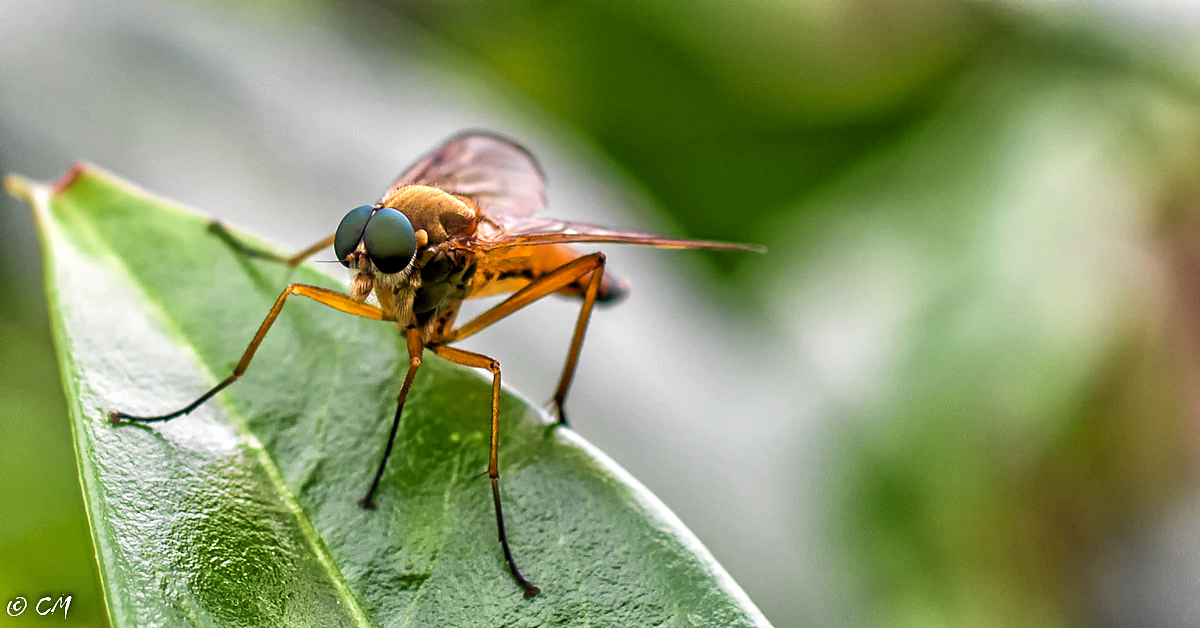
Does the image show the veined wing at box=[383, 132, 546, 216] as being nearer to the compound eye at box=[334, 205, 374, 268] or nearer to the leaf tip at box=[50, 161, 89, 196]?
the compound eye at box=[334, 205, 374, 268]

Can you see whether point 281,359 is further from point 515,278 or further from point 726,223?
point 726,223

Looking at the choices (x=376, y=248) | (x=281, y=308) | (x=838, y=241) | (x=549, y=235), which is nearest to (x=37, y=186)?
(x=281, y=308)

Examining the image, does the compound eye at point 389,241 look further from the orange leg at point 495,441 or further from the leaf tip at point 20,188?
the leaf tip at point 20,188

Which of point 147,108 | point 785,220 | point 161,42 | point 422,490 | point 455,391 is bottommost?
point 422,490

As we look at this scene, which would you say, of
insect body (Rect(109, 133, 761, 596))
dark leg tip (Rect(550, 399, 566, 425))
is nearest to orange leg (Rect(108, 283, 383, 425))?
insect body (Rect(109, 133, 761, 596))

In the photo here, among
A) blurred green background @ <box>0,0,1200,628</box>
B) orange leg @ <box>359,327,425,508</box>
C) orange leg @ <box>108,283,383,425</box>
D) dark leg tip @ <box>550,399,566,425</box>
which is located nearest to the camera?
orange leg @ <box>359,327,425,508</box>

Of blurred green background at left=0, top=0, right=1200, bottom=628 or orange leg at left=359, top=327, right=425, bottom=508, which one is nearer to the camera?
orange leg at left=359, top=327, right=425, bottom=508

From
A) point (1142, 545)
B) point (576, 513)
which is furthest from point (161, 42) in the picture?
point (1142, 545)
